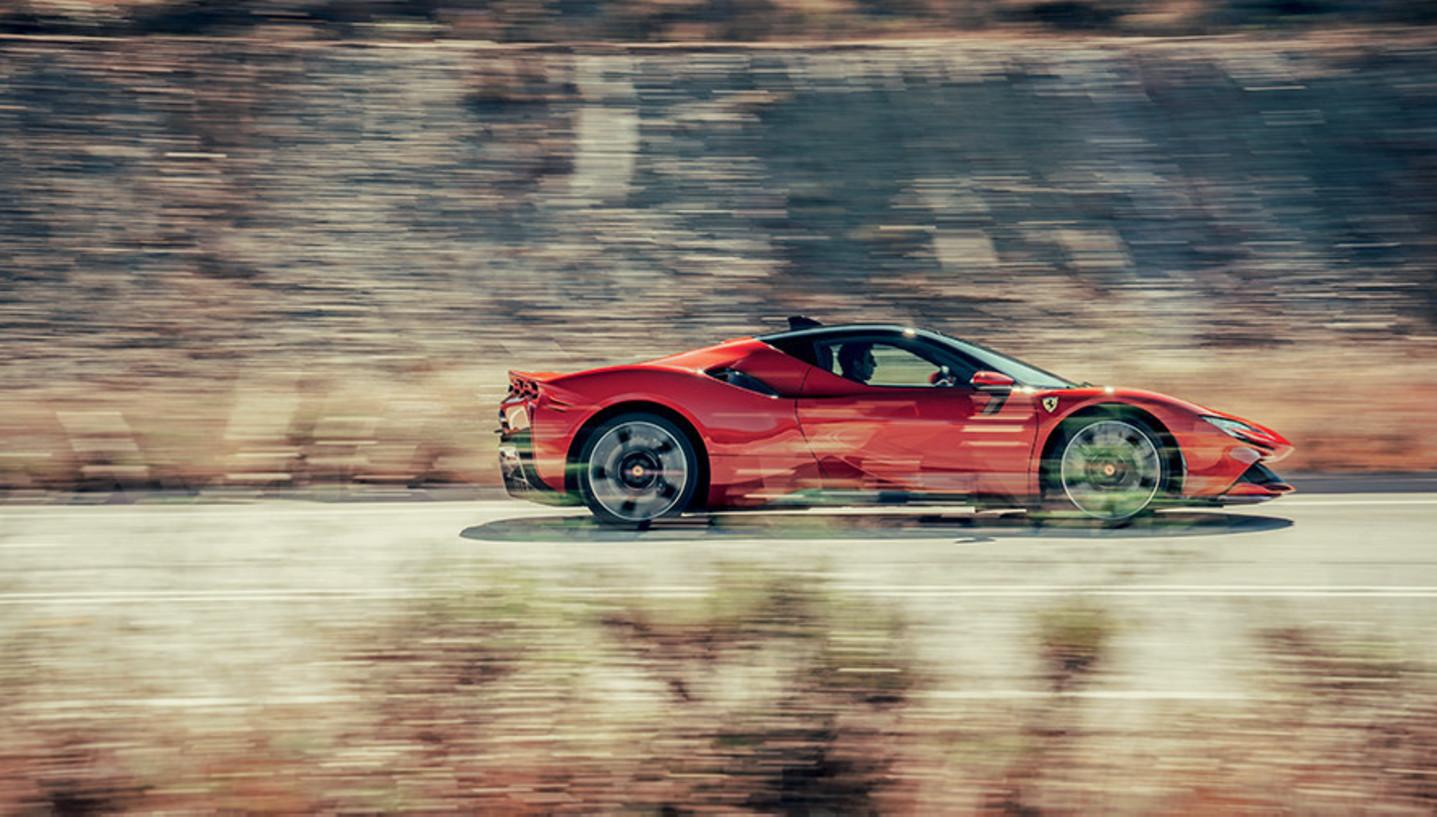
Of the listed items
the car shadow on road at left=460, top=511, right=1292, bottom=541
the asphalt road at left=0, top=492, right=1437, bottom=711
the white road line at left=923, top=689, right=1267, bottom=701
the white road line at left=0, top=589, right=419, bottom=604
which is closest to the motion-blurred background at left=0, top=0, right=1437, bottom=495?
the asphalt road at left=0, top=492, right=1437, bottom=711

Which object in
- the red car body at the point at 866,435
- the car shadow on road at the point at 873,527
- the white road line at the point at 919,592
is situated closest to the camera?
the white road line at the point at 919,592

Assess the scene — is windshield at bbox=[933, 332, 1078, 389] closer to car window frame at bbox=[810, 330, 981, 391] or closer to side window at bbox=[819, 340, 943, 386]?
car window frame at bbox=[810, 330, 981, 391]

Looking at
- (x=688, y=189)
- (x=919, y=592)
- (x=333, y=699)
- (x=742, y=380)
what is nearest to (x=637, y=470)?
(x=742, y=380)

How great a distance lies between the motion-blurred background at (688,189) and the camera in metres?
18.9

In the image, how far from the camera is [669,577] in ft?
22.8

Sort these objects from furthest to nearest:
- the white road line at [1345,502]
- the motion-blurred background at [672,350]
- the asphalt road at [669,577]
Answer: the white road line at [1345,502], the asphalt road at [669,577], the motion-blurred background at [672,350]

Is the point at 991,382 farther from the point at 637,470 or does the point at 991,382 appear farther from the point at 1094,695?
the point at 1094,695

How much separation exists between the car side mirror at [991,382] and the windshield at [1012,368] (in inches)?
4.2

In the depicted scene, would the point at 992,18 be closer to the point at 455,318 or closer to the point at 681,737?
the point at 455,318

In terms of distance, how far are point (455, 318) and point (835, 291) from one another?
487cm

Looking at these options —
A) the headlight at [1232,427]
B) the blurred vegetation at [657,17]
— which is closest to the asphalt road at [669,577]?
the headlight at [1232,427]

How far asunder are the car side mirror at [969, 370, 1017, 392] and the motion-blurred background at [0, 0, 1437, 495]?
23.9ft

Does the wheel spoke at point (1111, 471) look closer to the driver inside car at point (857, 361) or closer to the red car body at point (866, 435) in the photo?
the red car body at point (866, 435)

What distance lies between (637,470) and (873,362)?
1.44 m
